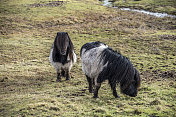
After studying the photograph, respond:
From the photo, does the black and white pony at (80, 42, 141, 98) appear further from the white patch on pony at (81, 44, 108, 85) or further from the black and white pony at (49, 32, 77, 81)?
the black and white pony at (49, 32, 77, 81)

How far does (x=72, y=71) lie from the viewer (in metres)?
16.1

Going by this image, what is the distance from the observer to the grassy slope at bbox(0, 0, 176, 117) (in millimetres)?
8227

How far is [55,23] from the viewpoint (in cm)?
3744

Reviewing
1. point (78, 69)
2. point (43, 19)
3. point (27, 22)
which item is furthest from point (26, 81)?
point (43, 19)

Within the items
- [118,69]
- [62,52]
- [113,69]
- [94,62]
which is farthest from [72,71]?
[118,69]

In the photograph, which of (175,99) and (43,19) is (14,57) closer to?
(175,99)

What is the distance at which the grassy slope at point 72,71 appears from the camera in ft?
27.0

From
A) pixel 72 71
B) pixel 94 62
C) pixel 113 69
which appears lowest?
pixel 72 71

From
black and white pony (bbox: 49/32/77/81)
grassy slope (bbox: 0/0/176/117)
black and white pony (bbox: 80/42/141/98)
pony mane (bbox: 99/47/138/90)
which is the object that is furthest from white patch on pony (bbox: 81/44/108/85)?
black and white pony (bbox: 49/32/77/81)

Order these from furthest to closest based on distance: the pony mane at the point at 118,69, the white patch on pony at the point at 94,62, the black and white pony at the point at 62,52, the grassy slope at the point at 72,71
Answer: the black and white pony at the point at 62,52, the white patch on pony at the point at 94,62, the pony mane at the point at 118,69, the grassy slope at the point at 72,71

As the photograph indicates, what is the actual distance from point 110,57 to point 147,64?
380 inches

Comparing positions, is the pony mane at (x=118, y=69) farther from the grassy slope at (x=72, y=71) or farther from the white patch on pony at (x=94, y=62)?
the grassy slope at (x=72, y=71)

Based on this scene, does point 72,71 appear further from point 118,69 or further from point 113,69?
point 118,69

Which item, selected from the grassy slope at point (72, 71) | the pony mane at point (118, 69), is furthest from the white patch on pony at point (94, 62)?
the grassy slope at point (72, 71)
